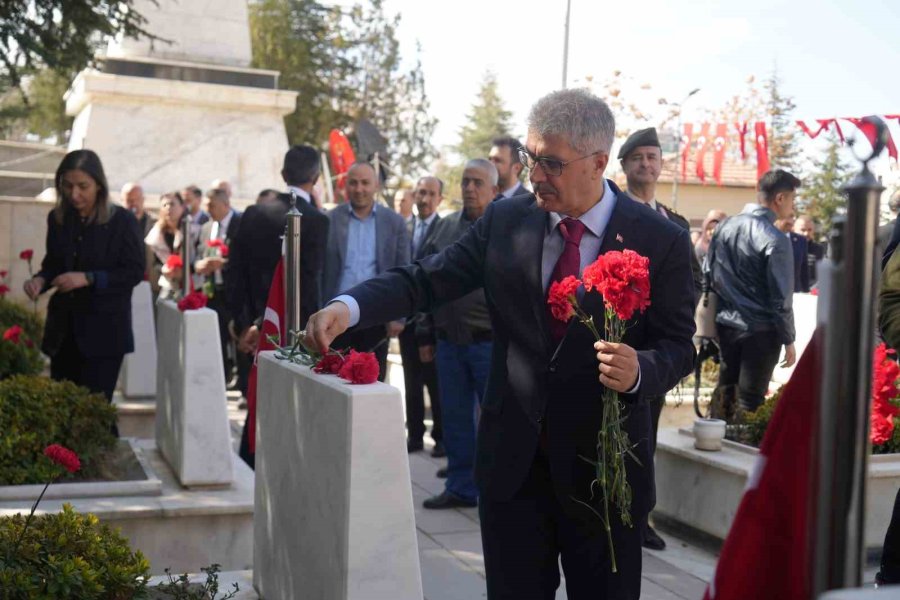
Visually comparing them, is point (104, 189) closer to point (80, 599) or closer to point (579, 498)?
point (80, 599)

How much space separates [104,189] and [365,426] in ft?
15.7

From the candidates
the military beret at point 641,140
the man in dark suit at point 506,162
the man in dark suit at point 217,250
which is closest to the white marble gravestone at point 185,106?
the man in dark suit at point 217,250

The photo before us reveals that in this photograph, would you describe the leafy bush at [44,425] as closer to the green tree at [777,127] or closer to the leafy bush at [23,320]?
the leafy bush at [23,320]

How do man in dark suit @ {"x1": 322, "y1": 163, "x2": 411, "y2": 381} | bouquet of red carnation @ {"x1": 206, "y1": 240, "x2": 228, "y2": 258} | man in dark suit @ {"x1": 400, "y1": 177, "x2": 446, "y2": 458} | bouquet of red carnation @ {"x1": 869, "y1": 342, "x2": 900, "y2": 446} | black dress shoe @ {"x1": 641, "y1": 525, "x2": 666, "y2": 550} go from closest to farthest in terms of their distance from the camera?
bouquet of red carnation @ {"x1": 869, "y1": 342, "x2": 900, "y2": 446}, black dress shoe @ {"x1": 641, "y1": 525, "x2": 666, "y2": 550}, man in dark suit @ {"x1": 322, "y1": 163, "x2": 411, "y2": 381}, man in dark suit @ {"x1": 400, "y1": 177, "x2": 446, "y2": 458}, bouquet of red carnation @ {"x1": 206, "y1": 240, "x2": 228, "y2": 258}

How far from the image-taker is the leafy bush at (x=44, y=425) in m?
6.30

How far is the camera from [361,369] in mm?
3574

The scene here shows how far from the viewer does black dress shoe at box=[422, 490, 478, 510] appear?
775 cm

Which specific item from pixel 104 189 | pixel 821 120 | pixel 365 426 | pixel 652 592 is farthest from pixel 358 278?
pixel 821 120

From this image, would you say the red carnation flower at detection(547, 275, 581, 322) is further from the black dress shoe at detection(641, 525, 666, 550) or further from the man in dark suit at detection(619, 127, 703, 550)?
the black dress shoe at detection(641, 525, 666, 550)

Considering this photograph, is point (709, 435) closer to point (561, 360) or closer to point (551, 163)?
point (561, 360)

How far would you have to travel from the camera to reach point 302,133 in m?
53.5

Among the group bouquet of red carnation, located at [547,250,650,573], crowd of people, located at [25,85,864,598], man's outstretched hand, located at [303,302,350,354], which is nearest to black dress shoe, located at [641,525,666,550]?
crowd of people, located at [25,85,864,598]

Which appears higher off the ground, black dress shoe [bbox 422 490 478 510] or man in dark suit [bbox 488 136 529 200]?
man in dark suit [bbox 488 136 529 200]

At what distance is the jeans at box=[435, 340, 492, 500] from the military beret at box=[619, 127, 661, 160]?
1.79m
